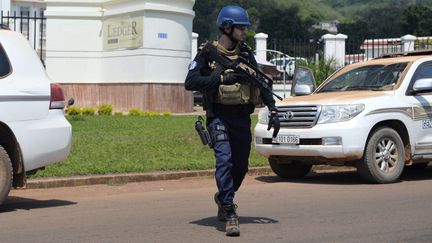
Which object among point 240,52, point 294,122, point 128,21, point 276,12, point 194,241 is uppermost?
point 276,12

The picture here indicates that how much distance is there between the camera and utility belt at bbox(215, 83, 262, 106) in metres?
7.00

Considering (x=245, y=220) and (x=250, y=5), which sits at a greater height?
(x=250, y=5)

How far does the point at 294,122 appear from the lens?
10.9 meters

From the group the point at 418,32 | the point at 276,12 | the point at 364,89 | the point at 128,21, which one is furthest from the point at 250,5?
the point at 364,89

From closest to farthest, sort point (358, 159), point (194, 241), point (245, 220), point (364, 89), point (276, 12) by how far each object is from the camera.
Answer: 1. point (194, 241)
2. point (245, 220)
3. point (358, 159)
4. point (364, 89)
5. point (276, 12)

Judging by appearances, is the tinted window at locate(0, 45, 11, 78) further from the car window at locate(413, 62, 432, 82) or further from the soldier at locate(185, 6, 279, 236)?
the car window at locate(413, 62, 432, 82)

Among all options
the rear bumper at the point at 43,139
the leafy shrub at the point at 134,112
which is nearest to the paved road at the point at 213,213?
the rear bumper at the point at 43,139

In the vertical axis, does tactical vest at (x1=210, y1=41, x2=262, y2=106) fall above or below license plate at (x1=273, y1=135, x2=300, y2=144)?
Answer: above

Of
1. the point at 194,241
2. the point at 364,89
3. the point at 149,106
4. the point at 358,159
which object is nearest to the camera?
the point at 194,241

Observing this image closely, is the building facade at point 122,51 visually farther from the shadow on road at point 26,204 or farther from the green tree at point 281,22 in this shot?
the green tree at point 281,22

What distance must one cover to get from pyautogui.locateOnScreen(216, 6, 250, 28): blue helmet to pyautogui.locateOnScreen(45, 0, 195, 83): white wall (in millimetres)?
15583

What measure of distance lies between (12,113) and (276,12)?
257ft

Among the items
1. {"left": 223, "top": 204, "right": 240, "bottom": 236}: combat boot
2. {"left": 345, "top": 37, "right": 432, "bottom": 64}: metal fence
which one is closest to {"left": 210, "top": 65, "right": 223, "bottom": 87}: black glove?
{"left": 223, "top": 204, "right": 240, "bottom": 236}: combat boot

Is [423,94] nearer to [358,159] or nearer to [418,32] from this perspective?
[358,159]
